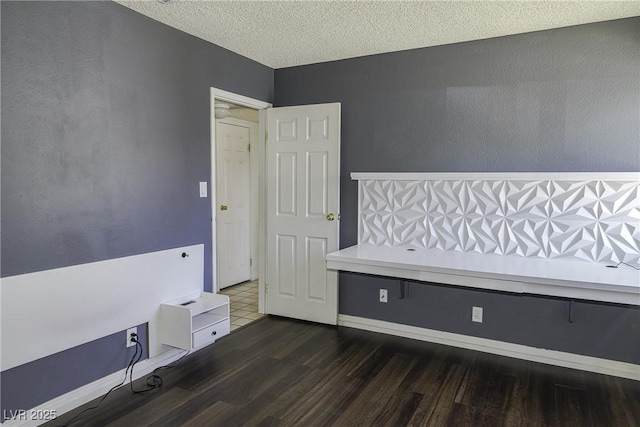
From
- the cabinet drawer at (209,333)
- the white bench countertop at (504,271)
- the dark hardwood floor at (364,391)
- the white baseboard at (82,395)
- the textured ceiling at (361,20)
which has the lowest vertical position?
the dark hardwood floor at (364,391)

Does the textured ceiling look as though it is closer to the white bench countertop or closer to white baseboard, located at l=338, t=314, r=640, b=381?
the white bench countertop

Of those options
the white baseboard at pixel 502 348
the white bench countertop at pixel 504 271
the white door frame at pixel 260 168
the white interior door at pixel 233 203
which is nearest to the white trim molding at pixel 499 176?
the white bench countertop at pixel 504 271

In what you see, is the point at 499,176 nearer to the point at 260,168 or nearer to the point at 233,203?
the point at 260,168

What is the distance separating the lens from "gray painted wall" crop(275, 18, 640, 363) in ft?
9.09

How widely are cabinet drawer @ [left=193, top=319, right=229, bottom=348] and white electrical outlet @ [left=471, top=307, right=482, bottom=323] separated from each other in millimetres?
1885

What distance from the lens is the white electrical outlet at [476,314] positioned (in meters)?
3.17

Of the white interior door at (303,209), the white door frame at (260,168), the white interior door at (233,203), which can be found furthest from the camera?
the white interior door at (233,203)

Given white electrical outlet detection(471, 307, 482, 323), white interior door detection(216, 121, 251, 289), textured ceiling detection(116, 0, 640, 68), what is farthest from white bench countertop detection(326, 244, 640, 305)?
white interior door detection(216, 121, 251, 289)

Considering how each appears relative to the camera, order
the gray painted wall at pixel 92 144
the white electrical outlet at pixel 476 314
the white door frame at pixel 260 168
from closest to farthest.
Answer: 1. the gray painted wall at pixel 92 144
2. the white electrical outlet at pixel 476 314
3. the white door frame at pixel 260 168

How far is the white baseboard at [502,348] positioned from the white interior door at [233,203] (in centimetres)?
179

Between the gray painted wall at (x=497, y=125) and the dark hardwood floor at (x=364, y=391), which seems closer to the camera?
the dark hardwood floor at (x=364, y=391)

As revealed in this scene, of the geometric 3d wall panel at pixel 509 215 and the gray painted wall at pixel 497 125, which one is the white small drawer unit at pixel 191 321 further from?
the geometric 3d wall panel at pixel 509 215

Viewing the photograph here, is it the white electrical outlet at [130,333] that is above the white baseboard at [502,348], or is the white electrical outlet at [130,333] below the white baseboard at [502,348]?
above

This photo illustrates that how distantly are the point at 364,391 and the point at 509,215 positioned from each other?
1.64 metres
